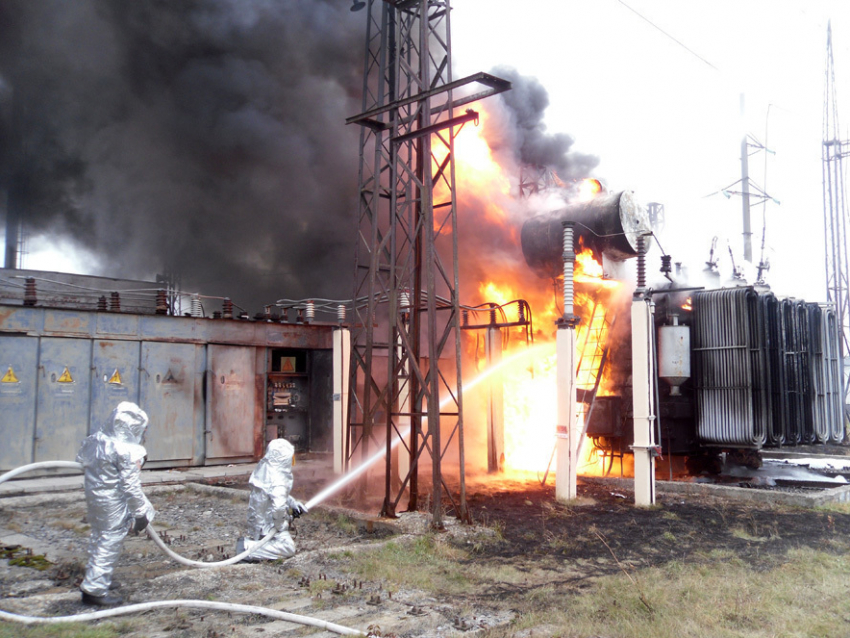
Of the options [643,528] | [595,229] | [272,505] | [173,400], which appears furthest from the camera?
[595,229]

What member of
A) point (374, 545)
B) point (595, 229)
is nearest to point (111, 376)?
point (374, 545)

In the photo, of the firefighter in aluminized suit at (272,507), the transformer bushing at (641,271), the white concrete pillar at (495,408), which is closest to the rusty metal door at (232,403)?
the white concrete pillar at (495,408)

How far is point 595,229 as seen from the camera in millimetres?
14055

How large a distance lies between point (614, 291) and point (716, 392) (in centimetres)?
290

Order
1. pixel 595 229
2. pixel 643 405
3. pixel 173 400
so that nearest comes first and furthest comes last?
pixel 643 405
pixel 173 400
pixel 595 229

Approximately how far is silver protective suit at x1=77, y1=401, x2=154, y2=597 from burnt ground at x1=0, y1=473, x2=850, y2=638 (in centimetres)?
46

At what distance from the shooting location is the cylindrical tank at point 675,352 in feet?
42.0

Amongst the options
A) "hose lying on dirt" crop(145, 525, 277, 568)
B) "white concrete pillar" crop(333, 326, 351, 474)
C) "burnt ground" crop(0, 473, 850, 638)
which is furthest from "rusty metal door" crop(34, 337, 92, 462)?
"hose lying on dirt" crop(145, 525, 277, 568)

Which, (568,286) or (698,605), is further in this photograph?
(568,286)

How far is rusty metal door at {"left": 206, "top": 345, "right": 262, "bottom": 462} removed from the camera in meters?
14.2

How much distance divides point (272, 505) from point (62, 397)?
738 cm

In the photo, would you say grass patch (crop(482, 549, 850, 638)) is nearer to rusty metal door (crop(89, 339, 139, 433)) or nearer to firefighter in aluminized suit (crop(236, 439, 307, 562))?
firefighter in aluminized suit (crop(236, 439, 307, 562))

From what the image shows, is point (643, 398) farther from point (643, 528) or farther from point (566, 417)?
point (643, 528)

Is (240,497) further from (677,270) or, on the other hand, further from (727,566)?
(677,270)
